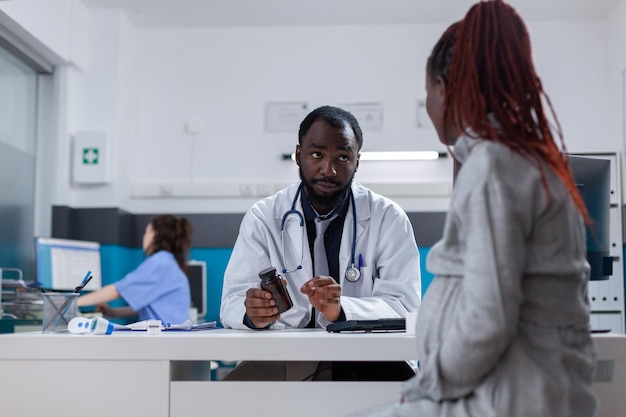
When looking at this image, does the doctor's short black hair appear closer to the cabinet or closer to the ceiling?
the ceiling

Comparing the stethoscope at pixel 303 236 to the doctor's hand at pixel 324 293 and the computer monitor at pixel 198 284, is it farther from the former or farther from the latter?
the computer monitor at pixel 198 284

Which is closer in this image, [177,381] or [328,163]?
[177,381]

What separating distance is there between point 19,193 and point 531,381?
4336mm

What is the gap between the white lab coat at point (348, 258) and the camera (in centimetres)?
229

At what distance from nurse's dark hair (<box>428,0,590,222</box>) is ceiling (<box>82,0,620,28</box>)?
4114 millimetres

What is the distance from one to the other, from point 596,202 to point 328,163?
0.76 meters

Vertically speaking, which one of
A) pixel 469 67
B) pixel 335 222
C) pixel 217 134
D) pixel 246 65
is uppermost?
pixel 246 65

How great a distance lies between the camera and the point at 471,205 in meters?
1.12

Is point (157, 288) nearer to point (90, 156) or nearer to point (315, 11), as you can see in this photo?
point (90, 156)

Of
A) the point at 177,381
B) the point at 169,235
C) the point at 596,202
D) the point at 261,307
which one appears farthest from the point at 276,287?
the point at 169,235

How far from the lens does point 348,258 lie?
237cm

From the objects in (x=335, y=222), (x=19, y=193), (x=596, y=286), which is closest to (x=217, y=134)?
(x=19, y=193)

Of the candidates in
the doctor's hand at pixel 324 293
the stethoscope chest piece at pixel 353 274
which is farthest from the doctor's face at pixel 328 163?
the doctor's hand at pixel 324 293

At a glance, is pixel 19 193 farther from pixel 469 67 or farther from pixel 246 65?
pixel 469 67
